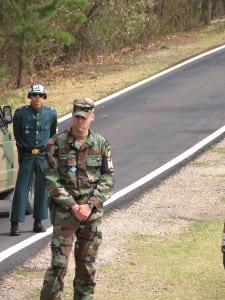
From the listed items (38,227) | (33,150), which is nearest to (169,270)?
(38,227)

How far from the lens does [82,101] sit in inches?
297

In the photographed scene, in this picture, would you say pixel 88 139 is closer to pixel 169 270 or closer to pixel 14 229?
pixel 169 270

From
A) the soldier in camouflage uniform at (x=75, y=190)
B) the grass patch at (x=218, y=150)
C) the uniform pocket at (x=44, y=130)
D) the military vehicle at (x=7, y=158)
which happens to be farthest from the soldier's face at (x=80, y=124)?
the grass patch at (x=218, y=150)

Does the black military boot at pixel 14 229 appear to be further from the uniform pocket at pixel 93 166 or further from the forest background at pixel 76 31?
the forest background at pixel 76 31

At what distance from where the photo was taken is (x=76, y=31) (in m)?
32.2

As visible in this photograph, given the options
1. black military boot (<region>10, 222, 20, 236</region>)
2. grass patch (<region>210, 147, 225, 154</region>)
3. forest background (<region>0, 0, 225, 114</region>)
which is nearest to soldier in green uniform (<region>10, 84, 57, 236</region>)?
black military boot (<region>10, 222, 20, 236</region>)

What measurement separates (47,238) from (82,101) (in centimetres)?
355

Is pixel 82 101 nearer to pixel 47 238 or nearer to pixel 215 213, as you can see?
pixel 47 238

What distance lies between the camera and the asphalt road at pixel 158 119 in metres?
15.8

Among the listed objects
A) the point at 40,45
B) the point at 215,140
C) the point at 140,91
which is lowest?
the point at 215,140

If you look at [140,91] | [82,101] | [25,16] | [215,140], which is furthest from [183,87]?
[82,101]

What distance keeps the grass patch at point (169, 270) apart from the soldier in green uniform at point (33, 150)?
4.03 feet

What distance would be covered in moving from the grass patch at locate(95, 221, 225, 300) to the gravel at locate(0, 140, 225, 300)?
21cm

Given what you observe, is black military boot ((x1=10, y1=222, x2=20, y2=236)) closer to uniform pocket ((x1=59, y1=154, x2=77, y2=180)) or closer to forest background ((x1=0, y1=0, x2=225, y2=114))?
uniform pocket ((x1=59, y1=154, x2=77, y2=180))
